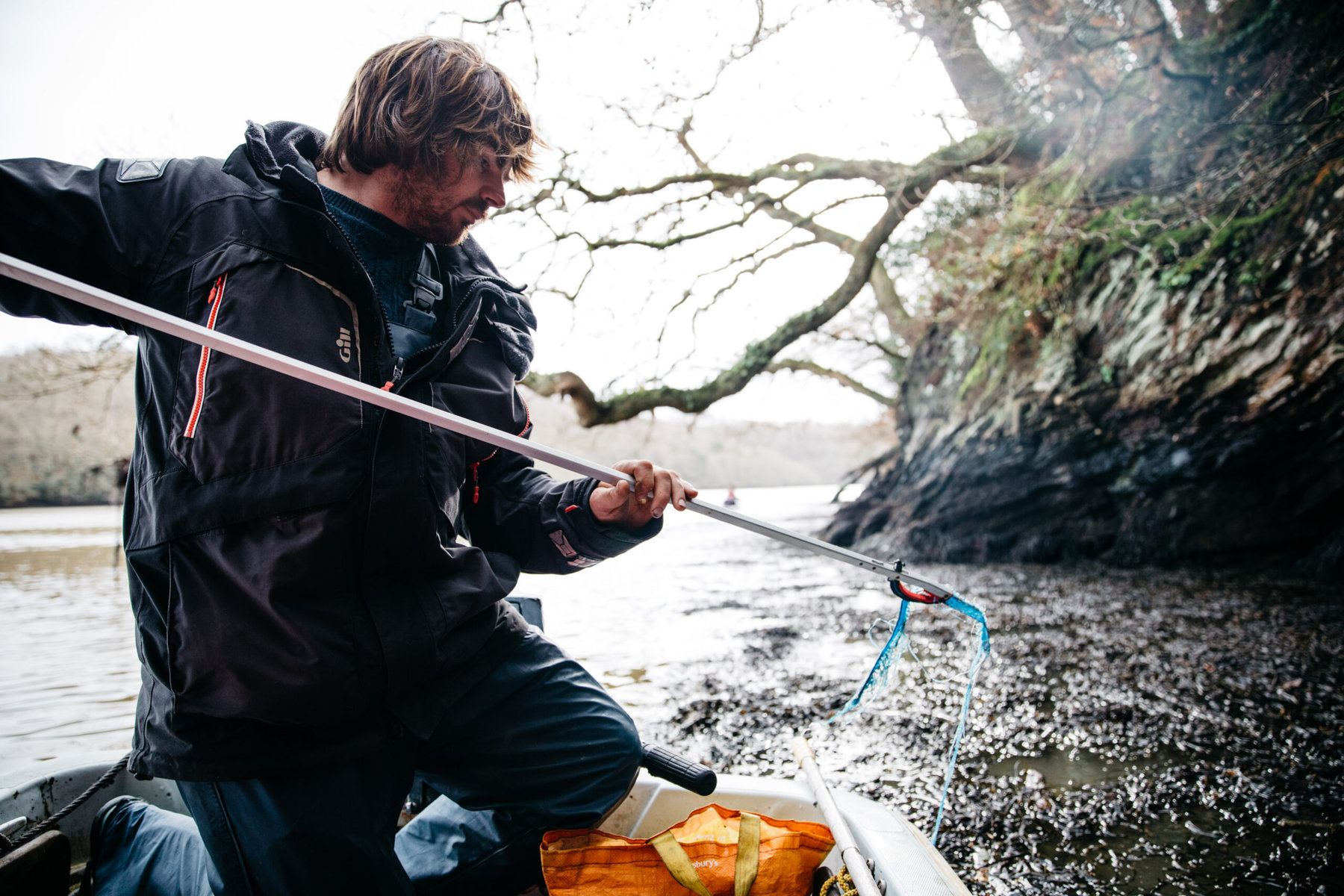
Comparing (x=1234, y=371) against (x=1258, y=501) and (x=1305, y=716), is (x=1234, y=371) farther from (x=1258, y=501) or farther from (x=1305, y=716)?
(x=1305, y=716)

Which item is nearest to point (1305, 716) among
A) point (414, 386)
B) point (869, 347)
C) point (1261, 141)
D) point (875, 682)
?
point (875, 682)

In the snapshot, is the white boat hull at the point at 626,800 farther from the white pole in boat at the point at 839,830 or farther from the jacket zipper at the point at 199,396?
the jacket zipper at the point at 199,396

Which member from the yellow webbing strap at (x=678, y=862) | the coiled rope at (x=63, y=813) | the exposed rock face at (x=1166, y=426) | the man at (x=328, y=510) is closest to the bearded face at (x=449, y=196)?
the man at (x=328, y=510)

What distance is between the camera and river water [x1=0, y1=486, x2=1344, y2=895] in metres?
2.43

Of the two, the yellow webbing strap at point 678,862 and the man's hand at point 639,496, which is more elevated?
the man's hand at point 639,496

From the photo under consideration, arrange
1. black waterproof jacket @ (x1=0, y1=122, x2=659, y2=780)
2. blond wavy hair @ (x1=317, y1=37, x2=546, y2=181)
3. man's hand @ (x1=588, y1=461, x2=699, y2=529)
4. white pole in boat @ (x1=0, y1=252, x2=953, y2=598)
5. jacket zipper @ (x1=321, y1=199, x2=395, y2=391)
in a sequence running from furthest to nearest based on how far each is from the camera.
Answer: man's hand @ (x1=588, y1=461, x2=699, y2=529) < blond wavy hair @ (x1=317, y1=37, x2=546, y2=181) < jacket zipper @ (x1=321, y1=199, x2=395, y2=391) < black waterproof jacket @ (x1=0, y1=122, x2=659, y2=780) < white pole in boat @ (x1=0, y1=252, x2=953, y2=598)

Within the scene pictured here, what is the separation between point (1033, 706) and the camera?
381 centimetres

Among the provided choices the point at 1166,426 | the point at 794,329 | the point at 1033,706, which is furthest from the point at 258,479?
the point at 794,329

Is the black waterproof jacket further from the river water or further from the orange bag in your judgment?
the river water

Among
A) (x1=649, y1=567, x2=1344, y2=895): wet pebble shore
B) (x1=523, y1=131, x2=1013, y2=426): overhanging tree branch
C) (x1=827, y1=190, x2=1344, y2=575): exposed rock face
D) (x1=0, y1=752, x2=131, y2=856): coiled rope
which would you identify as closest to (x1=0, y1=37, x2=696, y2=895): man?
(x1=0, y1=752, x2=131, y2=856): coiled rope

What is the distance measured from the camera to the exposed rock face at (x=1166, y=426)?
6223mm

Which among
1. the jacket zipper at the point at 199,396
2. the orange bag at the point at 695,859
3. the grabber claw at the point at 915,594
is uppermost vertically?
the jacket zipper at the point at 199,396

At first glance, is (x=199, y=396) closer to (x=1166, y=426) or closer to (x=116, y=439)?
(x=1166, y=426)

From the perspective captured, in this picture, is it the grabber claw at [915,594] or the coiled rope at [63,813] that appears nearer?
the coiled rope at [63,813]
